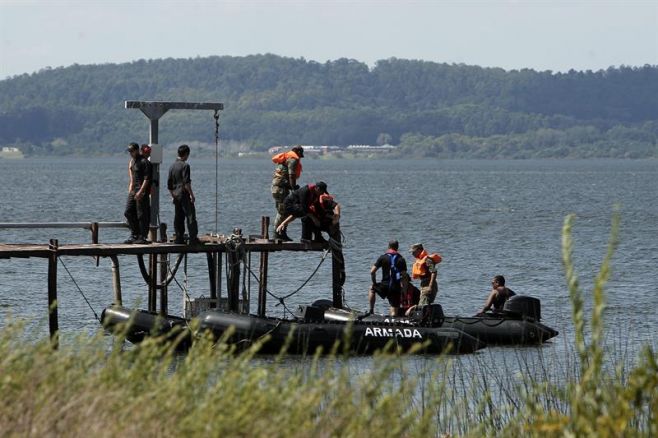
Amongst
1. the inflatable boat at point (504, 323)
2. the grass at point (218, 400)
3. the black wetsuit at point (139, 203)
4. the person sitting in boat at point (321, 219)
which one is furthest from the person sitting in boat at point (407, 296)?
the grass at point (218, 400)

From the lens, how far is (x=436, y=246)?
56.9 metres

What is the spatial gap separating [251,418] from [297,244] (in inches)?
623

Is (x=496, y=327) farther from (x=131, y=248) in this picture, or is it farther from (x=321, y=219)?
(x=131, y=248)

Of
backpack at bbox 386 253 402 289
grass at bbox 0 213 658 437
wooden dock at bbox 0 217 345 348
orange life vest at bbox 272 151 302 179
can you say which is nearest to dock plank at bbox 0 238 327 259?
wooden dock at bbox 0 217 345 348

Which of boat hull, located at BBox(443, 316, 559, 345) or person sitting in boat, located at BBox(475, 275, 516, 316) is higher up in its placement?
person sitting in boat, located at BBox(475, 275, 516, 316)

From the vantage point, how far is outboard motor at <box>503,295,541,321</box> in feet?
85.5

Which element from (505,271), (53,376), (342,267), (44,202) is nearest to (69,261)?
(505,271)

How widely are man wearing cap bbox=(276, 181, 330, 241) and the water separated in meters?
3.74

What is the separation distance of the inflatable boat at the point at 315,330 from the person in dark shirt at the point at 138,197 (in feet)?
4.37

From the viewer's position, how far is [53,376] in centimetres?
1005

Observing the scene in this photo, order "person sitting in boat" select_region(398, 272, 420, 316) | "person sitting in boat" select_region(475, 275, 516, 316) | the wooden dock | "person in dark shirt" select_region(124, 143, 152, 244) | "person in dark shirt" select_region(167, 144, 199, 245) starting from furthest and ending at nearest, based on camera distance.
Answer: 1. "person sitting in boat" select_region(475, 275, 516, 316)
2. "person sitting in boat" select_region(398, 272, 420, 316)
3. "person in dark shirt" select_region(124, 143, 152, 244)
4. the wooden dock
5. "person in dark shirt" select_region(167, 144, 199, 245)

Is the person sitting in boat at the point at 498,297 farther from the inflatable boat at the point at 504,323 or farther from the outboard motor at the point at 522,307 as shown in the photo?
the outboard motor at the point at 522,307

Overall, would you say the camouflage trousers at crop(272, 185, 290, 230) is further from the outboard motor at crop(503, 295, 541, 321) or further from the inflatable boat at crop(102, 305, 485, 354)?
the outboard motor at crop(503, 295, 541, 321)

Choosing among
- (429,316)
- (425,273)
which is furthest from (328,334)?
(425,273)
